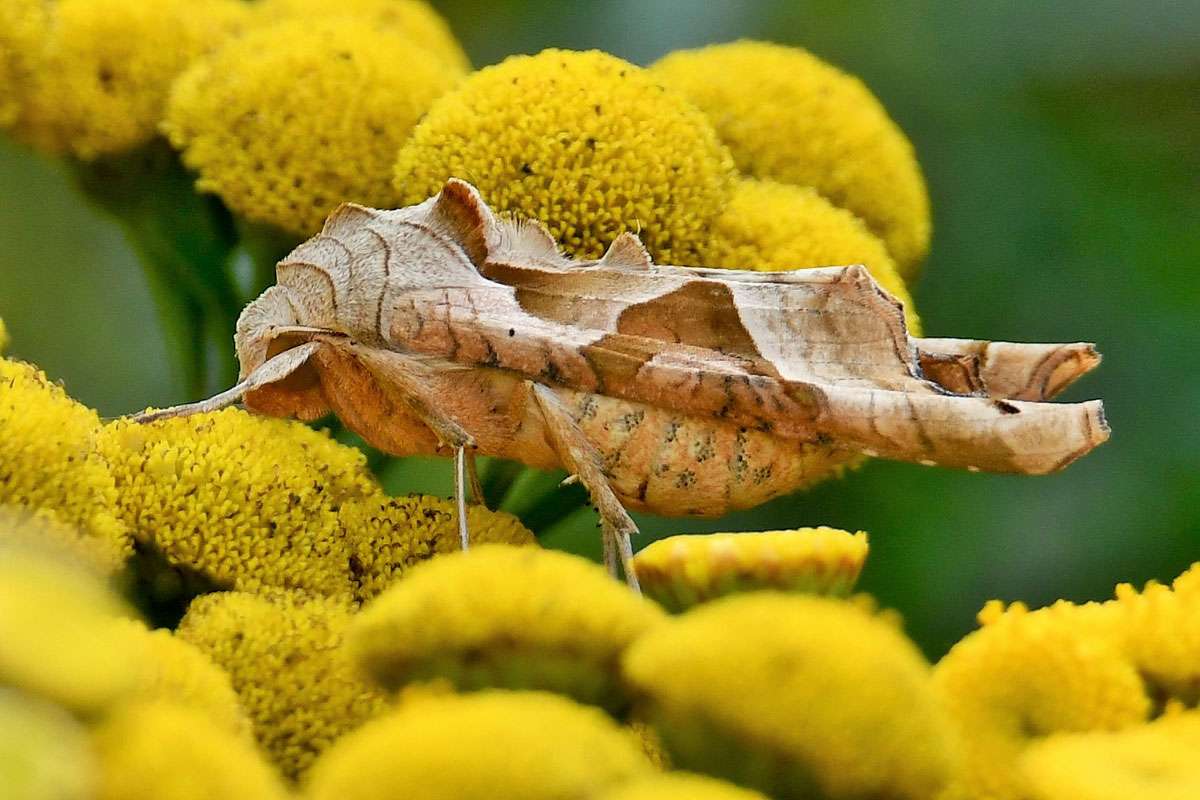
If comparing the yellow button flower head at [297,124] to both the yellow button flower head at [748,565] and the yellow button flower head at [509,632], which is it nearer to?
the yellow button flower head at [748,565]

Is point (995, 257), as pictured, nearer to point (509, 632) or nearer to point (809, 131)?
point (809, 131)

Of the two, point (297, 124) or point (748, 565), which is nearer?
point (748, 565)

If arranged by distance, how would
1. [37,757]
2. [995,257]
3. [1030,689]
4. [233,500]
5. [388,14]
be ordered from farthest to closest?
[995,257] → [388,14] → [233,500] → [1030,689] → [37,757]

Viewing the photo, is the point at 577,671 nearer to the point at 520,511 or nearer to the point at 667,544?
the point at 667,544

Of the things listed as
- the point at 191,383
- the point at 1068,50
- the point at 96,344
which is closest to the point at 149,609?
the point at 191,383

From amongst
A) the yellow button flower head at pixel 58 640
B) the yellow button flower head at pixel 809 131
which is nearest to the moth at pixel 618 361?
the yellow button flower head at pixel 809 131

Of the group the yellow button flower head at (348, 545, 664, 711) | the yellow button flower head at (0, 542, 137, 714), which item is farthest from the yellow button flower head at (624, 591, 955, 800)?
the yellow button flower head at (0, 542, 137, 714)

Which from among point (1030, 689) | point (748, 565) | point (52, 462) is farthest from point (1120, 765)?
point (52, 462)
